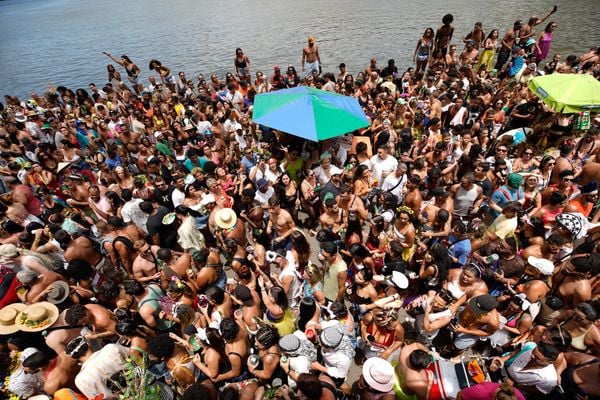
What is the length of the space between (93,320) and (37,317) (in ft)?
2.13

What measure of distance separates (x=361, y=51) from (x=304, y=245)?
16.5 metres

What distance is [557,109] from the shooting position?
633 centimetres

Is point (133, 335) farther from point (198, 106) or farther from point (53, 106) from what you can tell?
point (53, 106)

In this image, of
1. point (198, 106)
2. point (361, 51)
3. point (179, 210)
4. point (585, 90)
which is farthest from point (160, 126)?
point (361, 51)

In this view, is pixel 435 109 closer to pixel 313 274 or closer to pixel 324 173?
pixel 324 173

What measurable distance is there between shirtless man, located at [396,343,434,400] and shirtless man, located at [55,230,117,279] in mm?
4409

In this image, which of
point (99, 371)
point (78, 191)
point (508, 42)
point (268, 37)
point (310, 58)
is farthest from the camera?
point (268, 37)

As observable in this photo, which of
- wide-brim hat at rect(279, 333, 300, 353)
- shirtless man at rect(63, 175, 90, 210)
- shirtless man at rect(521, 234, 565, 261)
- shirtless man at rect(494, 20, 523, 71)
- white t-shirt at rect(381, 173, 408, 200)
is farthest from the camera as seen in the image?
shirtless man at rect(494, 20, 523, 71)

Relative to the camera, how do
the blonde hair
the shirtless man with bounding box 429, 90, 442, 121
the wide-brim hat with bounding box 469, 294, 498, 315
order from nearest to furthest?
the wide-brim hat with bounding box 469, 294, 498, 315 → the blonde hair → the shirtless man with bounding box 429, 90, 442, 121

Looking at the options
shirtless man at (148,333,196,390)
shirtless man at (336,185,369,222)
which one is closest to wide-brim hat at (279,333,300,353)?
shirtless man at (148,333,196,390)

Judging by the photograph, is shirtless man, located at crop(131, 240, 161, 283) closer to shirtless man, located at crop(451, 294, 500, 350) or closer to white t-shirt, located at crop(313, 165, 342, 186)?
white t-shirt, located at crop(313, 165, 342, 186)

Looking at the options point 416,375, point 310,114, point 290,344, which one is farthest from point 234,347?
point 310,114

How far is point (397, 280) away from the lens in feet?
12.7

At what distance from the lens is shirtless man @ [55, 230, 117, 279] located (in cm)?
491
